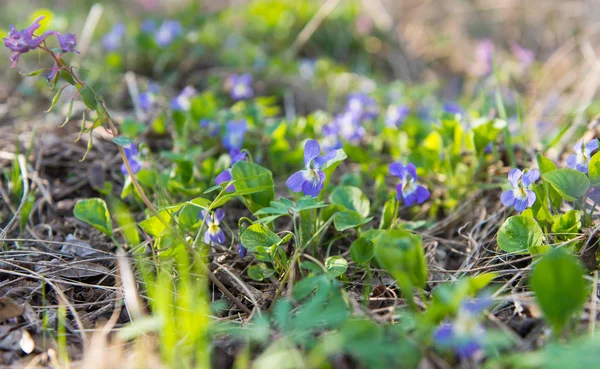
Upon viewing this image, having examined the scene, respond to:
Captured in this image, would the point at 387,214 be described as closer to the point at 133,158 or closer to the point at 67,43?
the point at 133,158

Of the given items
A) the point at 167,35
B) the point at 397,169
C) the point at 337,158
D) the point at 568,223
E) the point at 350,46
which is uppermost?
the point at 167,35

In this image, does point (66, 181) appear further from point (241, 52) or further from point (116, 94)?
point (241, 52)

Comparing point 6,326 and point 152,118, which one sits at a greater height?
point 152,118

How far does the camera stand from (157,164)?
8.30 feet

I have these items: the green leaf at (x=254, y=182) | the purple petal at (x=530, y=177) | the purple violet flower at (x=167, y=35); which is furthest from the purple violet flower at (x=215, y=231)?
the purple violet flower at (x=167, y=35)

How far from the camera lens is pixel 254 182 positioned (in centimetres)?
181

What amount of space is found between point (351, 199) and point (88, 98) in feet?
3.11

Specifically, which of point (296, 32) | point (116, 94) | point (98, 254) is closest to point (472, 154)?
point (98, 254)

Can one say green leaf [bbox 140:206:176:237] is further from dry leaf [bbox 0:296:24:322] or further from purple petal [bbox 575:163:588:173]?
purple petal [bbox 575:163:588:173]

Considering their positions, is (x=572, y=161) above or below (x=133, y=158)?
below

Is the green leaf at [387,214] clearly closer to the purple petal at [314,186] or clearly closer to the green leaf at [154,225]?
the purple petal at [314,186]

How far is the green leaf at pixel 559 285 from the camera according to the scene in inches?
44.9

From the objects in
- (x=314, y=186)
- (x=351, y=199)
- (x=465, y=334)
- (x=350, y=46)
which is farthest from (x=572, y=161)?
(x=350, y=46)

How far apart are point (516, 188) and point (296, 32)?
417cm
